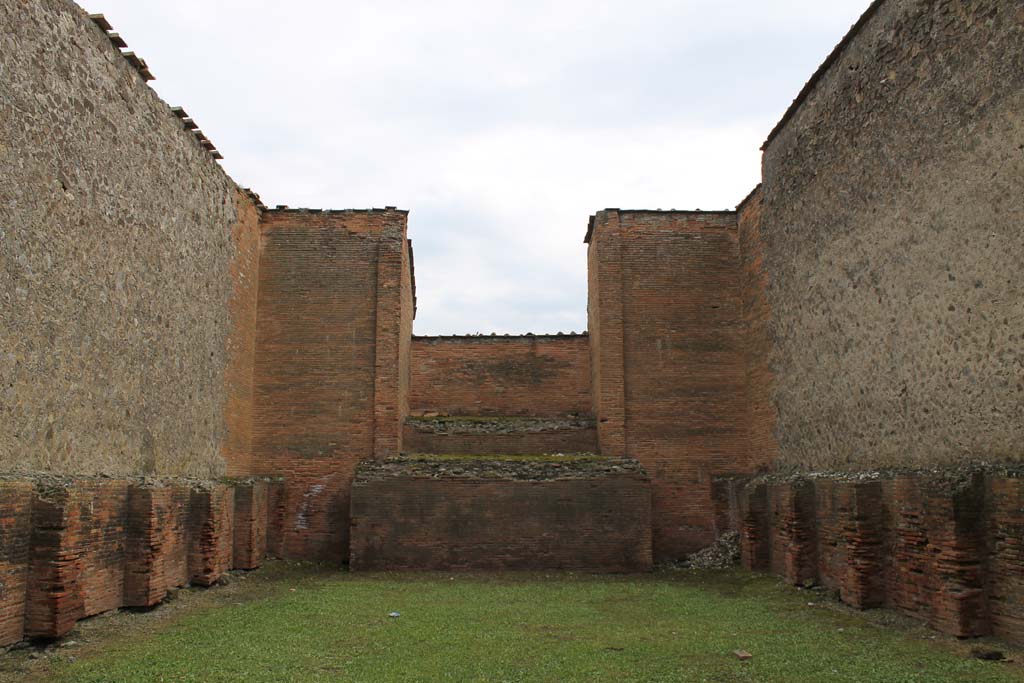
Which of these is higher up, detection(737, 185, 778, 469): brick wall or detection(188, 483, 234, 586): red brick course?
detection(737, 185, 778, 469): brick wall

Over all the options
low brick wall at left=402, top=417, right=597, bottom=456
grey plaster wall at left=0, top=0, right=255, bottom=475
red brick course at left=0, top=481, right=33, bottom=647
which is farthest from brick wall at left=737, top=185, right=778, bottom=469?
red brick course at left=0, top=481, right=33, bottom=647

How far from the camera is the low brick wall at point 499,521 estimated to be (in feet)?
38.0

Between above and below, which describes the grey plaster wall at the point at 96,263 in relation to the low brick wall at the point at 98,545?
above

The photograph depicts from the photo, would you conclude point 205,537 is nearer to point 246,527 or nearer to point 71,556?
point 246,527

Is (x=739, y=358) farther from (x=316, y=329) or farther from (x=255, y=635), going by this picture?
(x=255, y=635)

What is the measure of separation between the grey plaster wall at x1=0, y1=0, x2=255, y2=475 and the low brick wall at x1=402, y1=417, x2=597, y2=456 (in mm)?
3706

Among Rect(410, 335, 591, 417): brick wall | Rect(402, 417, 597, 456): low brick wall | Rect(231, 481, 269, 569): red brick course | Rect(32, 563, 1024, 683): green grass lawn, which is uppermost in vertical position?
Rect(410, 335, 591, 417): brick wall

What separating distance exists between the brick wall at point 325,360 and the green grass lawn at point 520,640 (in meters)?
3.27

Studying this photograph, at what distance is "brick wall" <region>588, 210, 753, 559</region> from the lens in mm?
13516

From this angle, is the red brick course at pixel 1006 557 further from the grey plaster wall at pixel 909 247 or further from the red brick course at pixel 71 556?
the red brick course at pixel 71 556

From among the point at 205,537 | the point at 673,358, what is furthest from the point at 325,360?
the point at 673,358

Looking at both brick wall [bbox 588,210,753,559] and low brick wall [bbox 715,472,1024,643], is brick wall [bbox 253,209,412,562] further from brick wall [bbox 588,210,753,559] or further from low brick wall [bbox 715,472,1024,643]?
low brick wall [bbox 715,472,1024,643]

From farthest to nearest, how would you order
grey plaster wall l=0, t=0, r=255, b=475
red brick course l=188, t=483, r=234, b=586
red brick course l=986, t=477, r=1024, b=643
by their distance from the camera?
red brick course l=188, t=483, r=234, b=586 < grey plaster wall l=0, t=0, r=255, b=475 < red brick course l=986, t=477, r=1024, b=643

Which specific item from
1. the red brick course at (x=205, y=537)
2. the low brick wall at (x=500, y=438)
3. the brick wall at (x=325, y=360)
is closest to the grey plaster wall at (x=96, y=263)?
the red brick course at (x=205, y=537)
